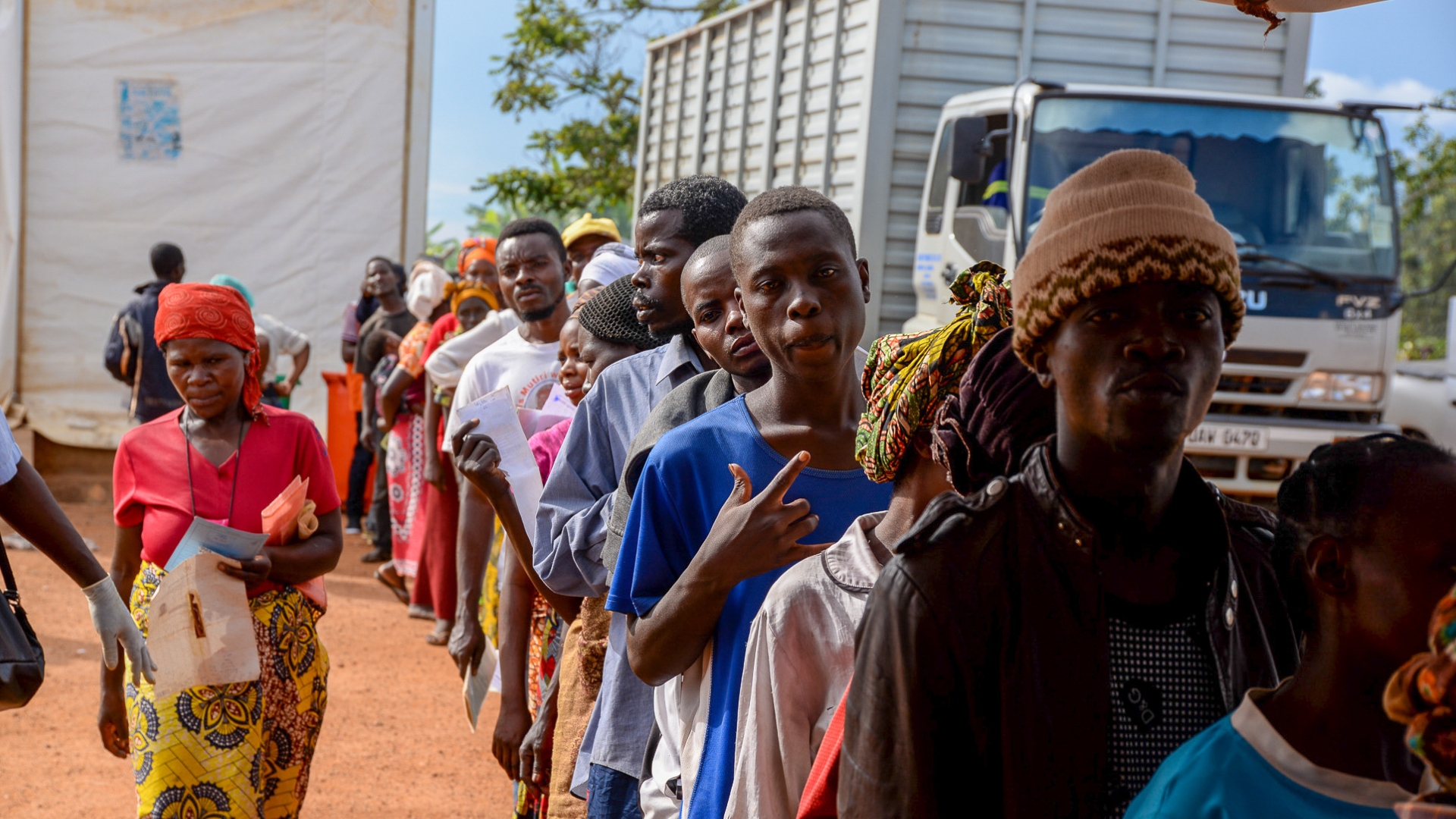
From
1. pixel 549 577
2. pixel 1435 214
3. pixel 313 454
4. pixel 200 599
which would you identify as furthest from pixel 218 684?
pixel 1435 214

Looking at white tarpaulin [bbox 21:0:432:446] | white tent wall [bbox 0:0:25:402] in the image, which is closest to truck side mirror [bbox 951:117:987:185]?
white tarpaulin [bbox 21:0:432:446]

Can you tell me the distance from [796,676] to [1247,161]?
6.62 metres

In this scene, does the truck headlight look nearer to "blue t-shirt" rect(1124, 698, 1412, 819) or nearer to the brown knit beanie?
the brown knit beanie

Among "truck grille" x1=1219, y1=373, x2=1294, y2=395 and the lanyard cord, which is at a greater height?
"truck grille" x1=1219, y1=373, x2=1294, y2=395

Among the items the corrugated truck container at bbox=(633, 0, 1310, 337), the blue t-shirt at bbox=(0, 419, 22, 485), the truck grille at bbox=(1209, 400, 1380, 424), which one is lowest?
the blue t-shirt at bbox=(0, 419, 22, 485)


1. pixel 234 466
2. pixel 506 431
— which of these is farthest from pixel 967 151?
pixel 234 466

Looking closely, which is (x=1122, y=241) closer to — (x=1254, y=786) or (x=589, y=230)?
(x=1254, y=786)

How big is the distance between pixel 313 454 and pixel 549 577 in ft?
4.45

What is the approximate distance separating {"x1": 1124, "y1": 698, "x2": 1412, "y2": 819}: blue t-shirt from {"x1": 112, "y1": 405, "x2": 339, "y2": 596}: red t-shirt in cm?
295

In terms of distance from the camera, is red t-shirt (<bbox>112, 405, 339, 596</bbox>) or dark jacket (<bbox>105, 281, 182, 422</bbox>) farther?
dark jacket (<bbox>105, 281, 182, 422</bbox>)

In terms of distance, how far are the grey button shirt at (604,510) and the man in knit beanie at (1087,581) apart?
1394mm

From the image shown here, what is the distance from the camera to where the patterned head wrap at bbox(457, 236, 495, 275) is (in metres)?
7.80

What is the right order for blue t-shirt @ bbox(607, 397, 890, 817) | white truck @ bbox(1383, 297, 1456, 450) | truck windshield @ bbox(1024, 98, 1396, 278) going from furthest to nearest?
1. white truck @ bbox(1383, 297, 1456, 450)
2. truck windshield @ bbox(1024, 98, 1396, 278)
3. blue t-shirt @ bbox(607, 397, 890, 817)

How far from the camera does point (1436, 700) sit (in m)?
0.95
